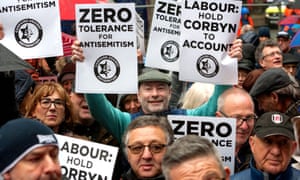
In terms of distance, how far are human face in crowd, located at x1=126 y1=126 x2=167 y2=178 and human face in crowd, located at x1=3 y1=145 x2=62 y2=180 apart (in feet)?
4.24

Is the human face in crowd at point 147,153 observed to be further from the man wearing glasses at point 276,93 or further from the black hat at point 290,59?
the black hat at point 290,59

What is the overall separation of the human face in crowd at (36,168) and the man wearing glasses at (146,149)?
50.9 inches

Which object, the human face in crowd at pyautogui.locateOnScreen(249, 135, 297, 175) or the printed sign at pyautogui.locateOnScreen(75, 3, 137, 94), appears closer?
the human face in crowd at pyautogui.locateOnScreen(249, 135, 297, 175)

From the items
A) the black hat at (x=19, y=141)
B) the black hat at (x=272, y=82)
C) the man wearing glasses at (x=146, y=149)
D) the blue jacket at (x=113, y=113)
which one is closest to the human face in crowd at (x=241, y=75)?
the black hat at (x=272, y=82)

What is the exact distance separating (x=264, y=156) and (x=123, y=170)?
1.28 m

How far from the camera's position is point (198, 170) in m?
4.29

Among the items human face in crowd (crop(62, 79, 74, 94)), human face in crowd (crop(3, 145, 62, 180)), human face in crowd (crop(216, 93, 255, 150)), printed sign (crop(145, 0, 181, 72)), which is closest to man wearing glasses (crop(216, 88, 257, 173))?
human face in crowd (crop(216, 93, 255, 150))

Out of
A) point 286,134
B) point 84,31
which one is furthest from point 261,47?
point 286,134

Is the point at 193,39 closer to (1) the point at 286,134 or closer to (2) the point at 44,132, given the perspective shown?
(1) the point at 286,134

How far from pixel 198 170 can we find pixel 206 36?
2.50m

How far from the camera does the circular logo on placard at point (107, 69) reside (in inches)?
253

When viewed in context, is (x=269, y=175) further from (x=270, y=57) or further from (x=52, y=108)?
(x=270, y=57)

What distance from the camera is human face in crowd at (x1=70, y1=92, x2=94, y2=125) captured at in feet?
22.0

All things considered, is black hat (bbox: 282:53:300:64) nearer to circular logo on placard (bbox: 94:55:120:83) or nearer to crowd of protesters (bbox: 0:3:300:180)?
crowd of protesters (bbox: 0:3:300:180)
